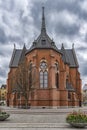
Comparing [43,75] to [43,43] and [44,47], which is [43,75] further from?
[43,43]

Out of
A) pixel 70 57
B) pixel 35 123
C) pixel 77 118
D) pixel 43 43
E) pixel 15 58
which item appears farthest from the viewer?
pixel 70 57

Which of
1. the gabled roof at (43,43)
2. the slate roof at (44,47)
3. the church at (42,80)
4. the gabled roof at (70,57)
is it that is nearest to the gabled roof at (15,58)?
the slate roof at (44,47)

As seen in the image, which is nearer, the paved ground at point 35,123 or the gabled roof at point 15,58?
the paved ground at point 35,123

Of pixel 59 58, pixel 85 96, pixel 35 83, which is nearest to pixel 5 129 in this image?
pixel 35 83

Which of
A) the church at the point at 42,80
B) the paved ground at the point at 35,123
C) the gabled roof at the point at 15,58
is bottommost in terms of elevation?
the paved ground at the point at 35,123

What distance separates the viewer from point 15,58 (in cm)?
8512

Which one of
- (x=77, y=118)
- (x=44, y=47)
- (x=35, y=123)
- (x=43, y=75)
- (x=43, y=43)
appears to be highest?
(x=43, y=43)

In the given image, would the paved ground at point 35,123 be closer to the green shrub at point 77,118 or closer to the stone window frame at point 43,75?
the green shrub at point 77,118

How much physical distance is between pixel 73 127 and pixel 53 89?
1622 inches

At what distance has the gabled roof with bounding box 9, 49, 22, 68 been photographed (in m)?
81.8

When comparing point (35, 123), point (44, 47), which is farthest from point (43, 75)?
point (35, 123)

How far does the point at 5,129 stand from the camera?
21.2 m

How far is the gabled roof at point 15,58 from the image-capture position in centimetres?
8176

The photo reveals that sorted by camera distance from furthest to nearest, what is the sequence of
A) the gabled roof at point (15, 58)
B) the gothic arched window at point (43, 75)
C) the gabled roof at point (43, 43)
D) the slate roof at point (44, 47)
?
the gabled roof at point (15, 58), the slate roof at point (44, 47), the gabled roof at point (43, 43), the gothic arched window at point (43, 75)
